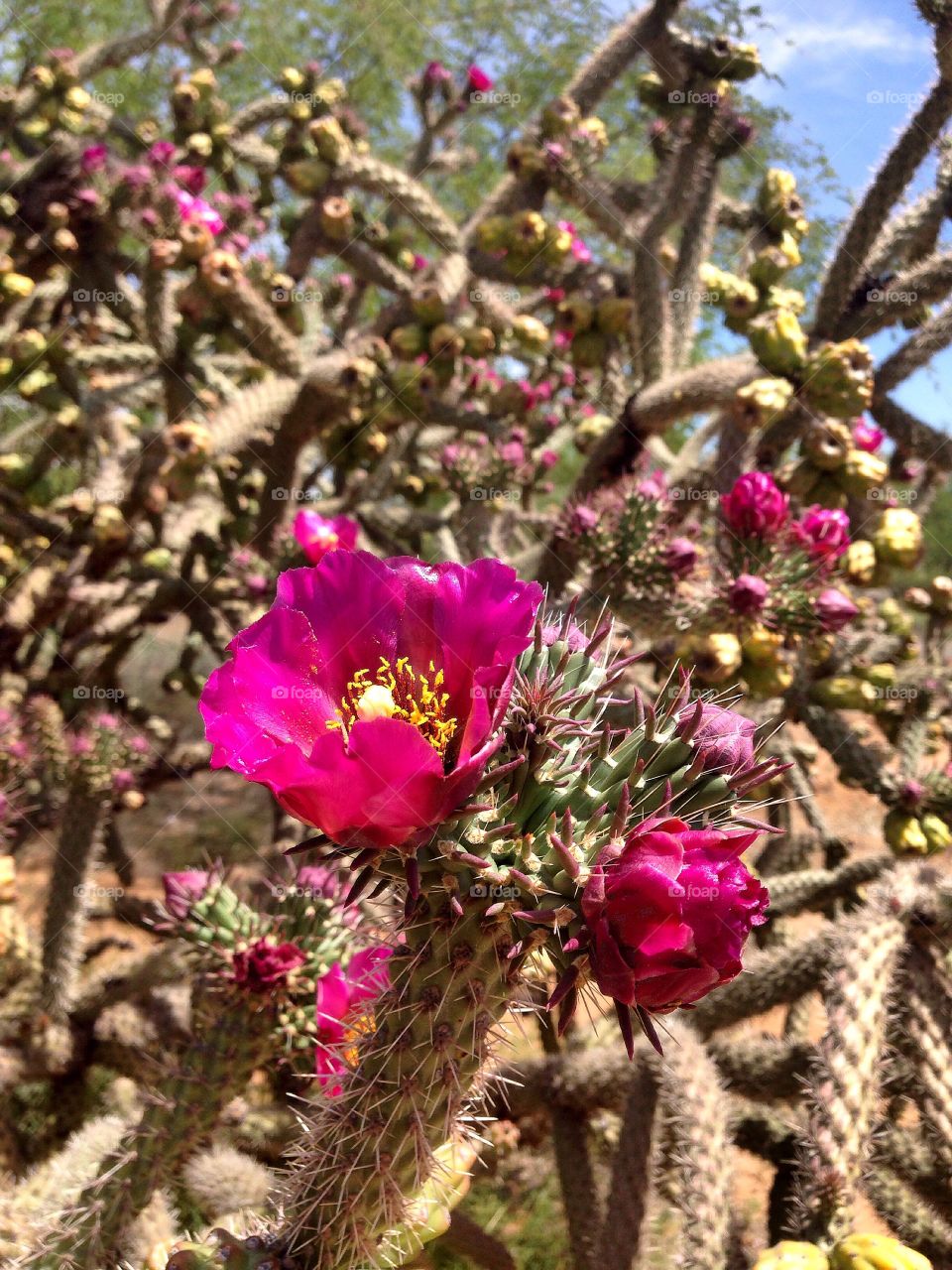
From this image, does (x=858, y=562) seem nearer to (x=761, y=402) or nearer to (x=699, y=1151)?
(x=761, y=402)

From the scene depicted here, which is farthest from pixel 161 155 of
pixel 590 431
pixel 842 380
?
pixel 842 380

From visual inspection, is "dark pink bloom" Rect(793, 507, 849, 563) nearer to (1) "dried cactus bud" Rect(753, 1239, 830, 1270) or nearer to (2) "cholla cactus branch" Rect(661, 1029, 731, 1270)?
(2) "cholla cactus branch" Rect(661, 1029, 731, 1270)

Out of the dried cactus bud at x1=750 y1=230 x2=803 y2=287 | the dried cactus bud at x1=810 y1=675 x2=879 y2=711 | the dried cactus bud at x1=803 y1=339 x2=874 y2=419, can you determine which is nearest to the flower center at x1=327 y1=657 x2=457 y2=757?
the dried cactus bud at x1=803 y1=339 x2=874 y2=419

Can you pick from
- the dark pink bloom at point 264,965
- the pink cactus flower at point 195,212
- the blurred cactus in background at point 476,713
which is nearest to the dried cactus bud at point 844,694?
the blurred cactus in background at point 476,713

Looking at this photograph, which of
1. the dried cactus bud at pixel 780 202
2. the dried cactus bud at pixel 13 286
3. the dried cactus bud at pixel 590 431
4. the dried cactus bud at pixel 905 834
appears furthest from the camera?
the dried cactus bud at pixel 590 431

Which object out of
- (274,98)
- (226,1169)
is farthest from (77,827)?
(274,98)

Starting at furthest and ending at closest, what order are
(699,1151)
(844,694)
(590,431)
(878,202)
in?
(590,431) → (878,202) → (844,694) → (699,1151)

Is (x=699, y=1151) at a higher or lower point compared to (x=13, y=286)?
lower

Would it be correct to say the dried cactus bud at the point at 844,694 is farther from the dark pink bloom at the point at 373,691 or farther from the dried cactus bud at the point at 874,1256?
the dark pink bloom at the point at 373,691
